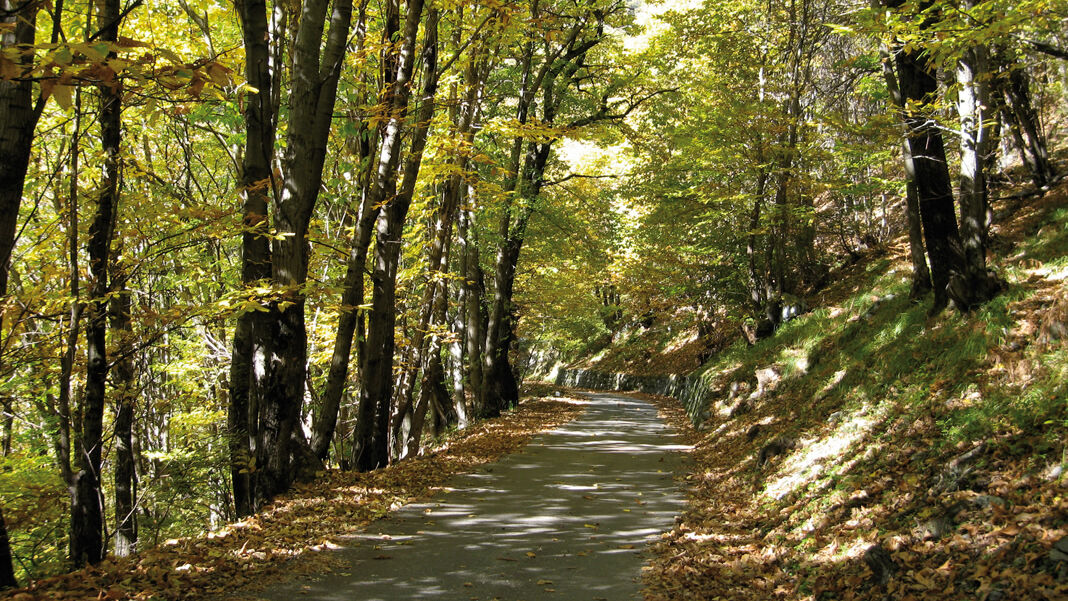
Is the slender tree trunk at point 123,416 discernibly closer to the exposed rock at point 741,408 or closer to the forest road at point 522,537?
the forest road at point 522,537

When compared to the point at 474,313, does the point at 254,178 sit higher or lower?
higher

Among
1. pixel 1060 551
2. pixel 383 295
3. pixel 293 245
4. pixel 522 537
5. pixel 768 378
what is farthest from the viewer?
pixel 768 378

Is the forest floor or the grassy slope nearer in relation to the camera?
the grassy slope

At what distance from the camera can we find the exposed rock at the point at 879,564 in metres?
4.35

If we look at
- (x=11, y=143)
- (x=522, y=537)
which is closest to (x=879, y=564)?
(x=522, y=537)

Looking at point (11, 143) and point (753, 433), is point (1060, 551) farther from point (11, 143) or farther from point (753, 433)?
point (753, 433)

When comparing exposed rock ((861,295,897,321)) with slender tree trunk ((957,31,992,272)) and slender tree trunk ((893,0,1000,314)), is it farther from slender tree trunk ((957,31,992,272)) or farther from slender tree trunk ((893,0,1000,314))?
slender tree trunk ((957,31,992,272))

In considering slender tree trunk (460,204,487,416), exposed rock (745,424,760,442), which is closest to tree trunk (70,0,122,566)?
exposed rock (745,424,760,442)

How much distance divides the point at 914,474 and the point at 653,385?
23352mm

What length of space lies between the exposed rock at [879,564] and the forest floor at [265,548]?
414 cm

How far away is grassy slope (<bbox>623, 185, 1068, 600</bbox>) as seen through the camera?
4.13m

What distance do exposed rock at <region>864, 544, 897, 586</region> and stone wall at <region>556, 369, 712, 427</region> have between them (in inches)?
397

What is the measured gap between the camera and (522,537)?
21.0 feet

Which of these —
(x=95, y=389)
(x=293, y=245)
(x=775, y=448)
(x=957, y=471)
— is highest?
(x=293, y=245)
